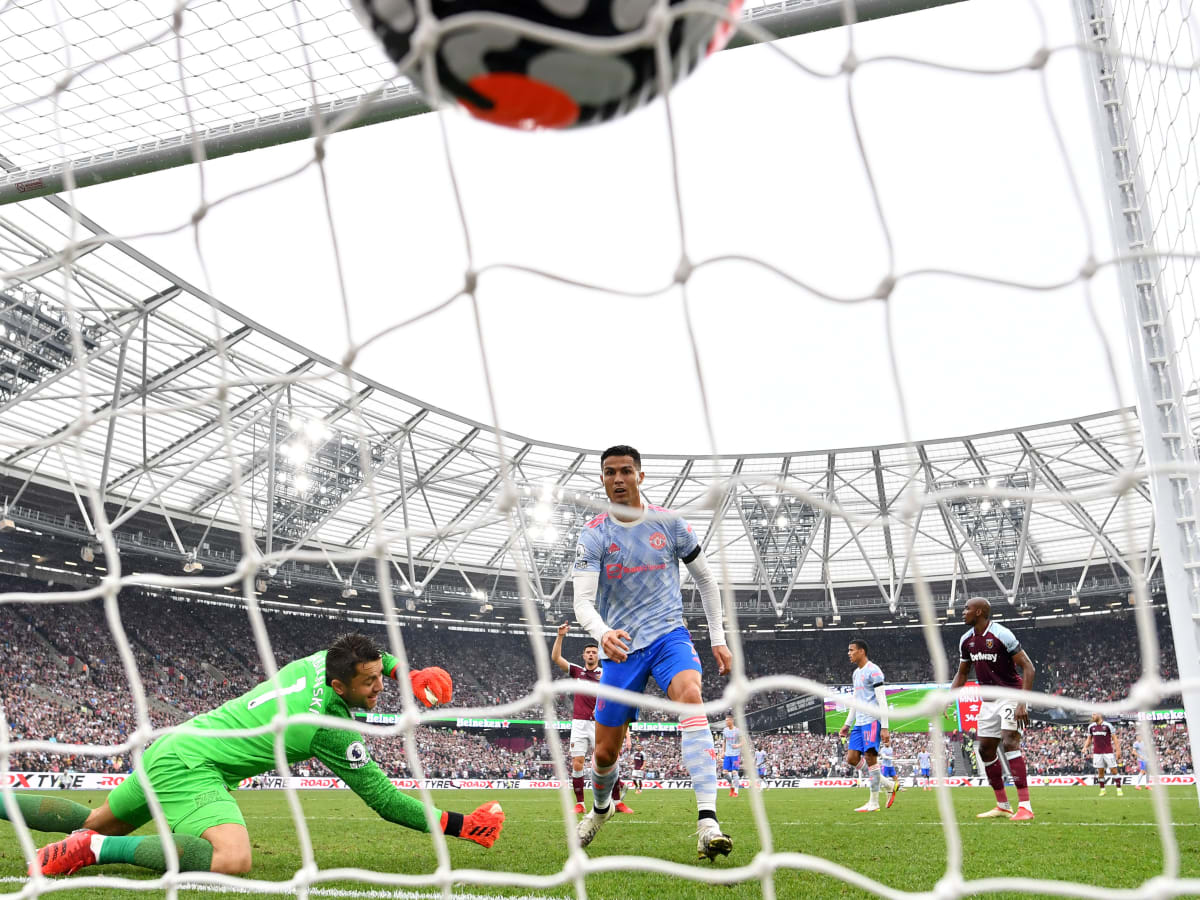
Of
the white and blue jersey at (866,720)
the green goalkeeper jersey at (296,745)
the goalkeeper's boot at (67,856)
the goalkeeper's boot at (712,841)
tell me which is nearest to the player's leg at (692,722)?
the goalkeeper's boot at (712,841)

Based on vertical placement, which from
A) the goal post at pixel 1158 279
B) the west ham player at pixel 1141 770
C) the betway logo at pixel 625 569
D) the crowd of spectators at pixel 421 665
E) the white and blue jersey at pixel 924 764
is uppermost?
the goal post at pixel 1158 279

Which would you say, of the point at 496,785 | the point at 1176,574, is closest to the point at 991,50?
the point at 1176,574

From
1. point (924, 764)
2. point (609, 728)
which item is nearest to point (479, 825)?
point (609, 728)

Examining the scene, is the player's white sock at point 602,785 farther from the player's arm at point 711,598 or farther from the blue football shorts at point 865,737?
the blue football shorts at point 865,737

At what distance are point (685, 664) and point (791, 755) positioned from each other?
33224 millimetres

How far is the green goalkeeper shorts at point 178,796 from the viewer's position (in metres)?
3.95

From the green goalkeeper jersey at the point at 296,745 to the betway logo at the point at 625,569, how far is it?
1.10 meters

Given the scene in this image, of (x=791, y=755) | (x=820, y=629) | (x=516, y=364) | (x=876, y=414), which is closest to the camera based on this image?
(x=516, y=364)

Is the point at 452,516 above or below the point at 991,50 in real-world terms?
below

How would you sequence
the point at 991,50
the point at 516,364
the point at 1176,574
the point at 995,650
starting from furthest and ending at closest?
the point at 516,364 → the point at 991,50 → the point at 995,650 → the point at 1176,574

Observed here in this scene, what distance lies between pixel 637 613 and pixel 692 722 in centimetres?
57

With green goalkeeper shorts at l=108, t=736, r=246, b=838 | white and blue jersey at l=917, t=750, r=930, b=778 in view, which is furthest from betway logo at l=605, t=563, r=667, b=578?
white and blue jersey at l=917, t=750, r=930, b=778

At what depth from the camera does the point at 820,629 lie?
4294 cm

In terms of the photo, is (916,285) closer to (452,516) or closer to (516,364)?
(516,364)
